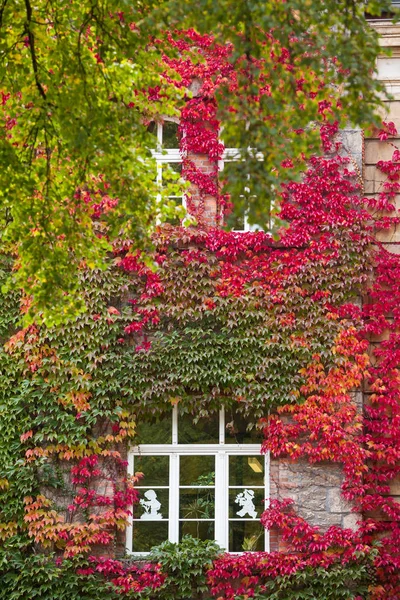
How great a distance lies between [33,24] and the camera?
8766 millimetres

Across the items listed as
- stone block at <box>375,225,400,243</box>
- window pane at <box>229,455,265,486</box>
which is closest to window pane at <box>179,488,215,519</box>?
window pane at <box>229,455,265,486</box>

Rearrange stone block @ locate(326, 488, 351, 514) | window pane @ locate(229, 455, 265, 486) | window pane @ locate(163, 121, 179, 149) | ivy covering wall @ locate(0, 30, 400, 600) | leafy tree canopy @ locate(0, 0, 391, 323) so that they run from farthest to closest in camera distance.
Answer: window pane @ locate(163, 121, 179, 149)
window pane @ locate(229, 455, 265, 486)
stone block @ locate(326, 488, 351, 514)
ivy covering wall @ locate(0, 30, 400, 600)
leafy tree canopy @ locate(0, 0, 391, 323)

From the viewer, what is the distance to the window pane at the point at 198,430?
1233cm

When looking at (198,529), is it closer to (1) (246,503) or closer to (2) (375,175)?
(1) (246,503)

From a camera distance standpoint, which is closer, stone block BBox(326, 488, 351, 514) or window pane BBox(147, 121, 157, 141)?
stone block BBox(326, 488, 351, 514)

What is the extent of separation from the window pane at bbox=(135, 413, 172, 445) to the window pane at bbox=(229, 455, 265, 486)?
2.78 feet

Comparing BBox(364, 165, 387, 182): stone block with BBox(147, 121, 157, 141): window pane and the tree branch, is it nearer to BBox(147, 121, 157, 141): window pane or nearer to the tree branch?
BBox(147, 121, 157, 141): window pane

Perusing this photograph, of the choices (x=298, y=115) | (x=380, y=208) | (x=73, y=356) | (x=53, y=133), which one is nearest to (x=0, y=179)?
(x=53, y=133)

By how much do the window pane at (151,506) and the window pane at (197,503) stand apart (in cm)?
21

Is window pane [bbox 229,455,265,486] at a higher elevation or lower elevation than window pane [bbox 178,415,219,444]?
lower

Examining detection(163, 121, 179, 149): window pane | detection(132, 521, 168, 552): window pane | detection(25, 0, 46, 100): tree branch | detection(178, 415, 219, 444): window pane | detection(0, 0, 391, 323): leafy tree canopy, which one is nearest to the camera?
detection(0, 0, 391, 323): leafy tree canopy

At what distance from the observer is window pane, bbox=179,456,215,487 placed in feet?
40.2

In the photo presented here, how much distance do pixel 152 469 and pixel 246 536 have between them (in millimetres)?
1380

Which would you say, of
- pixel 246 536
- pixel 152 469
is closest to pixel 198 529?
pixel 246 536
